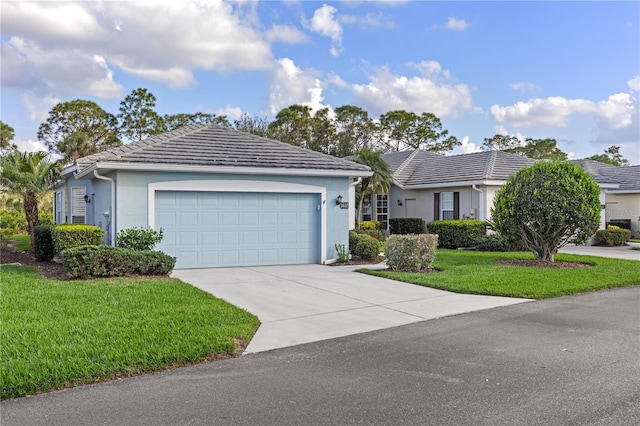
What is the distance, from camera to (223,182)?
13.5 m

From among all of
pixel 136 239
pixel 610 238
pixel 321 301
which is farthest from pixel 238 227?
pixel 610 238

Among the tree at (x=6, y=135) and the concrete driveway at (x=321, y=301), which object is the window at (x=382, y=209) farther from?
the tree at (x=6, y=135)

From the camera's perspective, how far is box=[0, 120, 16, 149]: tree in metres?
37.3

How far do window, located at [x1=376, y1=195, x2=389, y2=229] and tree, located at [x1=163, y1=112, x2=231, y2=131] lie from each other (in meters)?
18.9

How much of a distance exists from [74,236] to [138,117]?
29956 millimetres

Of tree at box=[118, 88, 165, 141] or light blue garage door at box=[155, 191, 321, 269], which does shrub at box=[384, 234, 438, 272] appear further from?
tree at box=[118, 88, 165, 141]

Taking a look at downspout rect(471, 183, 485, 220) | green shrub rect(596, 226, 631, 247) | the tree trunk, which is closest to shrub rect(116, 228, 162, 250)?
the tree trunk

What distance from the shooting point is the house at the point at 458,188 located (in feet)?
68.8

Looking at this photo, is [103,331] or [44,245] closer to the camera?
[103,331]

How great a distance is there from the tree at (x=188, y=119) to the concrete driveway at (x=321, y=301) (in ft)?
99.1

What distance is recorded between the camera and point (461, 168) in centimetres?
2277

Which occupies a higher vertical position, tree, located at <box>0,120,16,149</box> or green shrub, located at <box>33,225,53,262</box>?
tree, located at <box>0,120,16,149</box>

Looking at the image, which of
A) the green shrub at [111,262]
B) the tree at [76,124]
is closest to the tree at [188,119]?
the tree at [76,124]

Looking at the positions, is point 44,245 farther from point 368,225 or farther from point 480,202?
point 480,202
